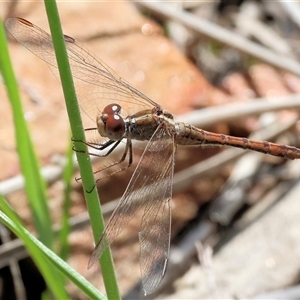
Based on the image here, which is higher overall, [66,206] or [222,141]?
[222,141]

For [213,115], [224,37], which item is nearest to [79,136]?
[213,115]

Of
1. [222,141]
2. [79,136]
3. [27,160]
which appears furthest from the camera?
[222,141]

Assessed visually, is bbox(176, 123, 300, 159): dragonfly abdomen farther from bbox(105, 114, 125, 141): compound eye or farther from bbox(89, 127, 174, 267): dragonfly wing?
bbox(105, 114, 125, 141): compound eye

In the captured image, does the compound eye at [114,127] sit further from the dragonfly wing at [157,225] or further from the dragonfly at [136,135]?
the dragonfly wing at [157,225]

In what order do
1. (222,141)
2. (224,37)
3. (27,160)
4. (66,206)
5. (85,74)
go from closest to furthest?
(27,160)
(66,206)
(85,74)
(222,141)
(224,37)

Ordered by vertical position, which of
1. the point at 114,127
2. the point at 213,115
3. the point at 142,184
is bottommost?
the point at 142,184

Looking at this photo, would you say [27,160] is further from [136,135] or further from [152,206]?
[136,135]

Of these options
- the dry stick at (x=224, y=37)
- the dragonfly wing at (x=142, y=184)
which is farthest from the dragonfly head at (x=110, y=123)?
the dry stick at (x=224, y=37)

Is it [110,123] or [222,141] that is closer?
[110,123]
